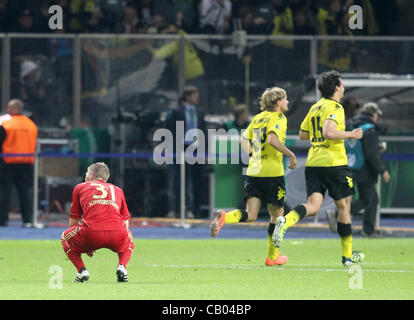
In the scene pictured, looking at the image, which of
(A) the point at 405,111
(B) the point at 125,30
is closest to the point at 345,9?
(A) the point at 405,111

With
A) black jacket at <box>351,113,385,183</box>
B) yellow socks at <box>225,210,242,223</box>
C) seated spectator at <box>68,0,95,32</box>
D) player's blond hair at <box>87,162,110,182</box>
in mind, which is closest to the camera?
player's blond hair at <box>87,162,110,182</box>

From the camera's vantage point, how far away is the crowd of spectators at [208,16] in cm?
2242

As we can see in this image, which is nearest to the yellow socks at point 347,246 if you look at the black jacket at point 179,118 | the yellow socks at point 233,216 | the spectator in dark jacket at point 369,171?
the yellow socks at point 233,216

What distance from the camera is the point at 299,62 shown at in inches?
840

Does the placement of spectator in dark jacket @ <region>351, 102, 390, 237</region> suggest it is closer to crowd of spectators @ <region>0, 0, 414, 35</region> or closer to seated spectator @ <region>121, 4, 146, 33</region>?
crowd of spectators @ <region>0, 0, 414, 35</region>

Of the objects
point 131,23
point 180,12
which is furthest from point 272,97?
point 180,12

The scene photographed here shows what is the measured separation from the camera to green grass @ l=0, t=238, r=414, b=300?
996 centimetres

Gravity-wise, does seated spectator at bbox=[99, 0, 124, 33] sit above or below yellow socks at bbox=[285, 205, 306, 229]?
above

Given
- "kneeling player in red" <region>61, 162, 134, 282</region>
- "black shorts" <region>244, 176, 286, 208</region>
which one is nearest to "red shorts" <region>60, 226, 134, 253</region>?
"kneeling player in red" <region>61, 162, 134, 282</region>

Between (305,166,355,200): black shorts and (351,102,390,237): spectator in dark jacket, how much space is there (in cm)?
427

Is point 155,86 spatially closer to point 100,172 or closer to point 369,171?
point 369,171
